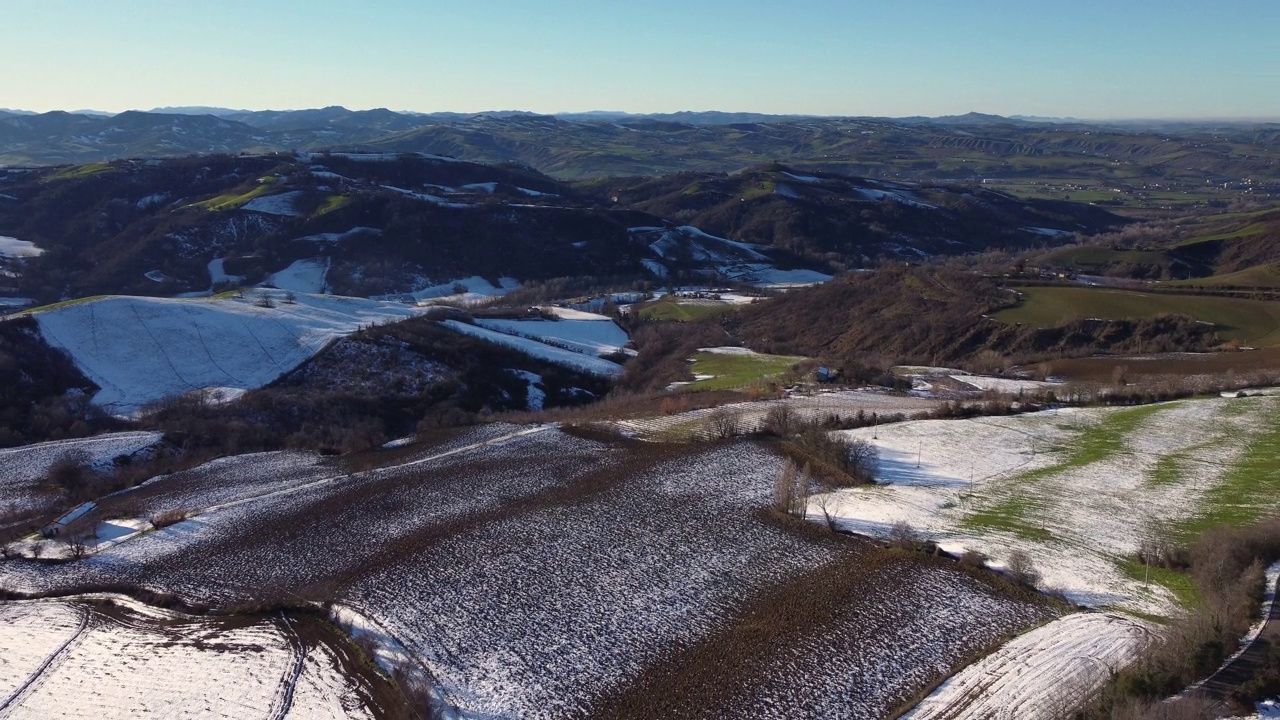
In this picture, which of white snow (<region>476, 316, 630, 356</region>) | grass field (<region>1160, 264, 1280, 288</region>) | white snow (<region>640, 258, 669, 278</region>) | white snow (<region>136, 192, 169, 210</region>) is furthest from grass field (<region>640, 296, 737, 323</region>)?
white snow (<region>136, 192, 169, 210</region>)

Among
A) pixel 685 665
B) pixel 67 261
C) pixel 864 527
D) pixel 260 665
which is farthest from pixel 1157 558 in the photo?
pixel 67 261

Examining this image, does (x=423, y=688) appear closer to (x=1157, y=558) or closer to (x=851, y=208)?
(x=1157, y=558)

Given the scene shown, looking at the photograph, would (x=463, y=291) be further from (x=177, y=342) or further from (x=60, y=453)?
(x=60, y=453)

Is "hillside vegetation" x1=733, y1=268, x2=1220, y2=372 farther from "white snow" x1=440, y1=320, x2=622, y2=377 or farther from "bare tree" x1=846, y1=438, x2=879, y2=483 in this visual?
"bare tree" x1=846, y1=438, x2=879, y2=483

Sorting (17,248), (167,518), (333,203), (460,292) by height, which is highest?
(333,203)

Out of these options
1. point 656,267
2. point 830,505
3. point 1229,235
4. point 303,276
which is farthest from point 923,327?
point 303,276

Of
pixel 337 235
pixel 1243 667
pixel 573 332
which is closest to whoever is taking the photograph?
pixel 1243 667
